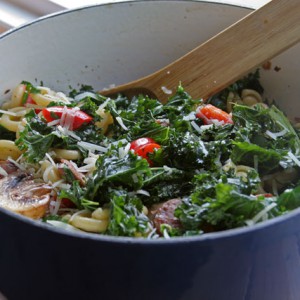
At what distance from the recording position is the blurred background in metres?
2.54

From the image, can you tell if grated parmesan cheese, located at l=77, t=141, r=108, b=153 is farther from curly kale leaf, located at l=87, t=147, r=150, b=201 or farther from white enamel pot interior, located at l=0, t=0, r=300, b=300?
white enamel pot interior, located at l=0, t=0, r=300, b=300

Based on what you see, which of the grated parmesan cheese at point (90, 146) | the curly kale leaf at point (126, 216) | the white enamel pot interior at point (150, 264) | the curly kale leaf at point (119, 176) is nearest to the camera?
the white enamel pot interior at point (150, 264)

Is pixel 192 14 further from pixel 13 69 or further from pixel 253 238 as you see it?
pixel 253 238

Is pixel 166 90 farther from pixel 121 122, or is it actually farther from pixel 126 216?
pixel 126 216

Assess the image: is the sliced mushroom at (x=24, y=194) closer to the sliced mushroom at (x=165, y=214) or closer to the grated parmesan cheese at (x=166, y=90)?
the sliced mushroom at (x=165, y=214)

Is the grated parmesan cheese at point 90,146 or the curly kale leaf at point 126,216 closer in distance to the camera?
the curly kale leaf at point 126,216

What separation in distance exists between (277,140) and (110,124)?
55 cm

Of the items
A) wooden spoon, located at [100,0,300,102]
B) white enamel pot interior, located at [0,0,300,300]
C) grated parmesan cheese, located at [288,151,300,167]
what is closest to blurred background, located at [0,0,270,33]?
wooden spoon, located at [100,0,300,102]

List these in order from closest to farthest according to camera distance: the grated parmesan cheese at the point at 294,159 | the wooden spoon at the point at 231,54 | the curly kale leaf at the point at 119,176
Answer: the curly kale leaf at the point at 119,176, the grated parmesan cheese at the point at 294,159, the wooden spoon at the point at 231,54

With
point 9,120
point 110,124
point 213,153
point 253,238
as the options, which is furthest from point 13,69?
point 253,238

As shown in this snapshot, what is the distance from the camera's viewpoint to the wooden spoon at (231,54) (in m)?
1.92

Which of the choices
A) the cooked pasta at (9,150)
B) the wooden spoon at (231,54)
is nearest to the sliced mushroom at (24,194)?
the cooked pasta at (9,150)

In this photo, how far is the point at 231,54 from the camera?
199cm

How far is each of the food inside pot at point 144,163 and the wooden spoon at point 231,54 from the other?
0.07 meters
